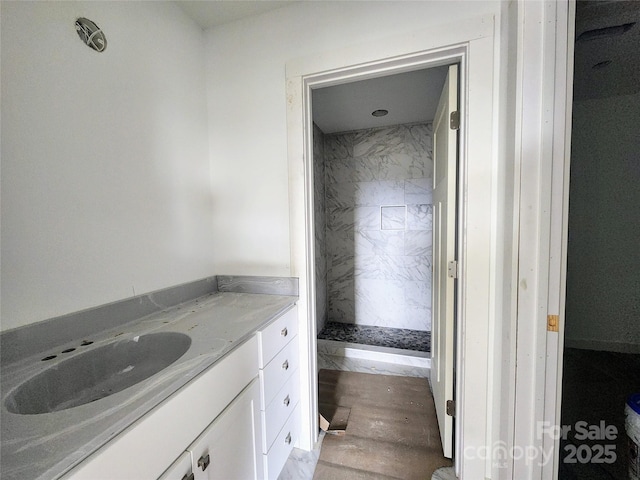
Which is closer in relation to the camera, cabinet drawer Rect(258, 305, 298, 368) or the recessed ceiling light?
cabinet drawer Rect(258, 305, 298, 368)

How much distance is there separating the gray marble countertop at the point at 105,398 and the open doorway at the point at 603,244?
1.47m

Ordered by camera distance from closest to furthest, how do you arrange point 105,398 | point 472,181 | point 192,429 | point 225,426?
point 105,398 < point 192,429 < point 225,426 < point 472,181

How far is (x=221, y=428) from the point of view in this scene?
2.50 feet

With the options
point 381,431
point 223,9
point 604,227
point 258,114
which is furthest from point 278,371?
point 604,227

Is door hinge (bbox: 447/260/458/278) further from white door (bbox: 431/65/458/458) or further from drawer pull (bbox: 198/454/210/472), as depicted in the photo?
drawer pull (bbox: 198/454/210/472)

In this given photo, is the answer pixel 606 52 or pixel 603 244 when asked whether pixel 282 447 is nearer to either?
pixel 603 244

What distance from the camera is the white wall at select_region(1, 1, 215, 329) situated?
729mm

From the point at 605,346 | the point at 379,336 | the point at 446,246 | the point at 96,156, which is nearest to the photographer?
the point at 96,156

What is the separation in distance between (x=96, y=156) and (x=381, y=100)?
76.2 inches

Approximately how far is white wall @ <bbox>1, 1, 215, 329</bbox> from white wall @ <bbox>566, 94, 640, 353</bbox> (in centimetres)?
185

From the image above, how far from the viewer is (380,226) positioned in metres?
2.71

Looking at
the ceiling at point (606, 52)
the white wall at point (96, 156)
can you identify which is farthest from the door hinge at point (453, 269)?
the white wall at point (96, 156)

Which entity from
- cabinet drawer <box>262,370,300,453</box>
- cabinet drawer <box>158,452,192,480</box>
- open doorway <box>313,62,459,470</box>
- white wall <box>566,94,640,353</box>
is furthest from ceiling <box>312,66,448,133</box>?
cabinet drawer <box>158,452,192,480</box>

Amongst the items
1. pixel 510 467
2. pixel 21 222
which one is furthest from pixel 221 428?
pixel 510 467
